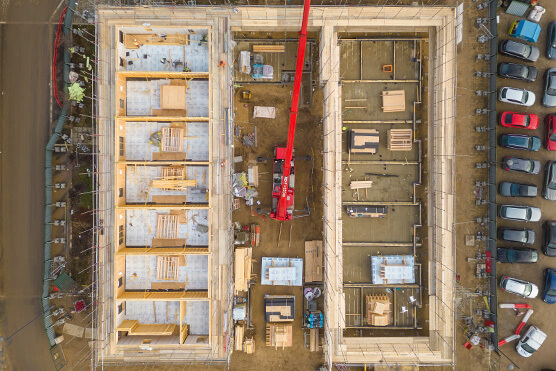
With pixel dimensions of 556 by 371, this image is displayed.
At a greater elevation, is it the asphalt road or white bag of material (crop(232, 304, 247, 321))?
the asphalt road

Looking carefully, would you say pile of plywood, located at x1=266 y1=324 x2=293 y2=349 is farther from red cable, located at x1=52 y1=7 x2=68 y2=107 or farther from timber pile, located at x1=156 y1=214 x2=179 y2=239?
red cable, located at x1=52 y1=7 x2=68 y2=107

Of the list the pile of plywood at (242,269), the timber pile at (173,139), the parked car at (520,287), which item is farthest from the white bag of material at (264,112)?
the parked car at (520,287)

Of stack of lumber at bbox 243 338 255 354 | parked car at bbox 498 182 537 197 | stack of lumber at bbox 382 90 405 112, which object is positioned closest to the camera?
parked car at bbox 498 182 537 197

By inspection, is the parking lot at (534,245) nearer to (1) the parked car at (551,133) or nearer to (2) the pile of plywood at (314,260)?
(1) the parked car at (551,133)

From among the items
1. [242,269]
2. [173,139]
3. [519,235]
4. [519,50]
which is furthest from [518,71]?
[173,139]

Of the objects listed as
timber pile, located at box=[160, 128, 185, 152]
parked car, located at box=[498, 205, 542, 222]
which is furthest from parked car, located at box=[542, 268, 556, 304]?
timber pile, located at box=[160, 128, 185, 152]

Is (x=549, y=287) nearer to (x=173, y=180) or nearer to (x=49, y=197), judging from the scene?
(x=173, y=180)
